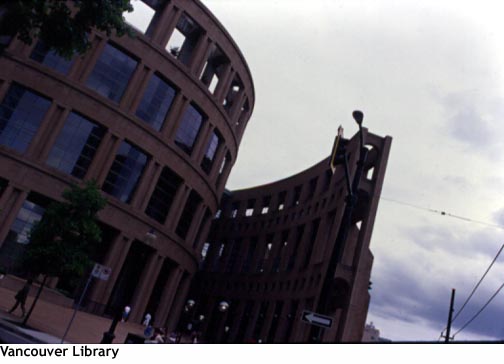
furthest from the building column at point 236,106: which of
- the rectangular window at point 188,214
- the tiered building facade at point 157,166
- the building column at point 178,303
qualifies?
the building column at point 178,303

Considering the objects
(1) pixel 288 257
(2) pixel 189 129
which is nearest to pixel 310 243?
(1) pixel 288 257

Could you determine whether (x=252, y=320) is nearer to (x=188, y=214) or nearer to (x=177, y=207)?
(x=188, y=214)

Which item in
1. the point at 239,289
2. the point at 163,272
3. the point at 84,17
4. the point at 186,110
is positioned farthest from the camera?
the point at 239,289

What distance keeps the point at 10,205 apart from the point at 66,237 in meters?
13.0

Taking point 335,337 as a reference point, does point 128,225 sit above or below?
above

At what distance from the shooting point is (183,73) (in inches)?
1569

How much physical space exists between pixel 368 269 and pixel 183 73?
23.5 meters

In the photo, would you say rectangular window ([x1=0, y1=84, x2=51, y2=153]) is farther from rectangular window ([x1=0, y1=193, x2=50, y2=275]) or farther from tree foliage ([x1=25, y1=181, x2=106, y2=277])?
tree foliage ([x1=25, y1=181, x2=106, y2=277])

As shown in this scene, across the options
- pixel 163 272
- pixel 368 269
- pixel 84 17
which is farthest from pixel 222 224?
pixel 84 17

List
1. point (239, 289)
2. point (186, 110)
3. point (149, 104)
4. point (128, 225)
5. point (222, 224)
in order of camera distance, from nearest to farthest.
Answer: point (128, 225)
point (149, 104)
point (186, 110)
point (239, 289)
point (222, 224)

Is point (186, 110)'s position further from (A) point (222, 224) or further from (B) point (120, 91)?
(A) point (222, 224)

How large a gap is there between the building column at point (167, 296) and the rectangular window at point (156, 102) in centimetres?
1358

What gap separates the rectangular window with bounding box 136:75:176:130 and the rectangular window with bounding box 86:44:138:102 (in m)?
2.01

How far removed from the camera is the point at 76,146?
3375 centimetres
